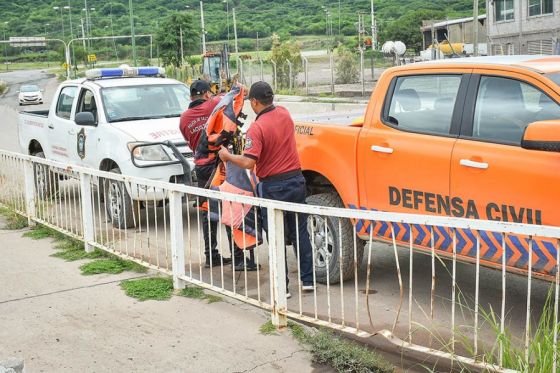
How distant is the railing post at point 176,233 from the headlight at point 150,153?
3131 millimetres

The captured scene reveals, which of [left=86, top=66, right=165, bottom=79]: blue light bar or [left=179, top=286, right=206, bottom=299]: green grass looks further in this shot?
[left=86, top=66, right=165, bottom=79]: blue light bar

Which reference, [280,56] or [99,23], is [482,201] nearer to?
[280,56]

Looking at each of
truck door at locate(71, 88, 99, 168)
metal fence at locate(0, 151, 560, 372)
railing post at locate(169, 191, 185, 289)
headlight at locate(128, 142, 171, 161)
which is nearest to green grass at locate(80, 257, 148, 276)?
metal fence at locate(0, 151, 560, 372)

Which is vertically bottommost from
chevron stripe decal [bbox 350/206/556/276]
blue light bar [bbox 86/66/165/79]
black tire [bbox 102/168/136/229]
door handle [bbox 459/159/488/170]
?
black tire [bbox 102/168/136/229]

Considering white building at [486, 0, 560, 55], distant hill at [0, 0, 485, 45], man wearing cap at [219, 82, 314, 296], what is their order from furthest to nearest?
distant hill at [0, 0, 485, 45] → white building at [486, 0, 560, 55] → man wearing cap at [219, 82, 314, 296]

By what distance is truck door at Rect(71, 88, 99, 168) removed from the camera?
1023 cm

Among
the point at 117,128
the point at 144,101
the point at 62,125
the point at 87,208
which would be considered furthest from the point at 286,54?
the point at 87,208

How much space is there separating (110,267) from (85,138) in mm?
3528

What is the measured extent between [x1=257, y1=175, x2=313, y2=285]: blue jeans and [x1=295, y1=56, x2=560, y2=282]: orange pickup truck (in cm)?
35

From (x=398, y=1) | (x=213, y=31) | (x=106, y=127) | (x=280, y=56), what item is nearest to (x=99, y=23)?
(x=213, y=31)

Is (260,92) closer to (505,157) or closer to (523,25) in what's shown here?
(505,157)

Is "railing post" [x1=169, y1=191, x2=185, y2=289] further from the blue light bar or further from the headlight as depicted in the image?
the blue light bar

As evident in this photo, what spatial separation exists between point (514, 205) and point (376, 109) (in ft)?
5.29

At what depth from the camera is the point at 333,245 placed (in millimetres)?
6523
